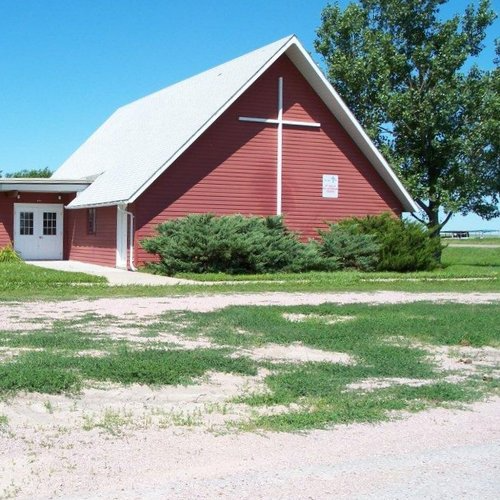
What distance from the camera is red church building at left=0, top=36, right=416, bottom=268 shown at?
2802 centimetres

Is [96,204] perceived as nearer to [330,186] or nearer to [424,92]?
[330,186]

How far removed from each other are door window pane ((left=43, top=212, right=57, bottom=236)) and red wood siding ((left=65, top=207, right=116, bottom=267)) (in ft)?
1.66

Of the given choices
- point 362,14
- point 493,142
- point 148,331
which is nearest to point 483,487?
point 148,331

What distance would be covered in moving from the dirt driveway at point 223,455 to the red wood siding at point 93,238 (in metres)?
22.0

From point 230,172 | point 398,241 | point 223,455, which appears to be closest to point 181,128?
point 230,172

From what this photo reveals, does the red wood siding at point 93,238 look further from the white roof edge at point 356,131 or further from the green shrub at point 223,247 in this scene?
the white roof edge at point 356,131

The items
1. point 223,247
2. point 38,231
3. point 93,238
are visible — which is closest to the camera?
point 223,247

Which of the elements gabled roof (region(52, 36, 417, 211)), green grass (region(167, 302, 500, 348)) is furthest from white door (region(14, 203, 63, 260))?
green grass (region(167, 302, 500, 348))

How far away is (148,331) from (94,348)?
6.37 ft

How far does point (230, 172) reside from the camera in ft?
95.3

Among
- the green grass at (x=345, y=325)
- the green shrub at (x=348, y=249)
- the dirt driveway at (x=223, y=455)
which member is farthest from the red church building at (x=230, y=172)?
the dirt driveway at (x=223, y=455)

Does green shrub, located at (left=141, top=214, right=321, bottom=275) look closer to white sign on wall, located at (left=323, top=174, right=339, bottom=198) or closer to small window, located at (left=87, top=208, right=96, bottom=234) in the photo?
white sign on wall, located at (left=323, top=174, right=339, bottom=198)

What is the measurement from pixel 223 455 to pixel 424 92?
109 feet

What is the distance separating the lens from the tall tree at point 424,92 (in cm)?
3609
